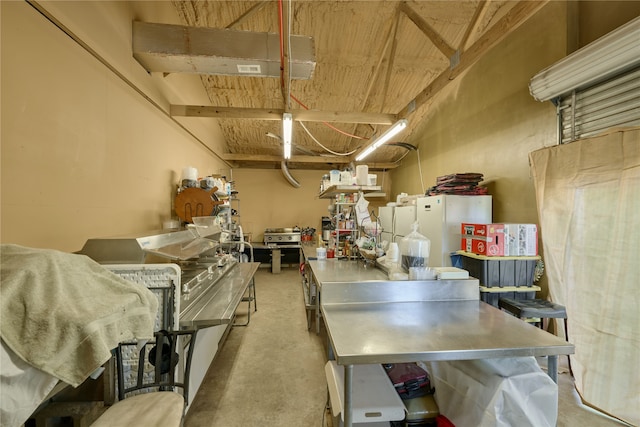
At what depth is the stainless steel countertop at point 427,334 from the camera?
43.2 inches

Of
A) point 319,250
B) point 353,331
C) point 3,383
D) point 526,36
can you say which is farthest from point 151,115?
point 526,36

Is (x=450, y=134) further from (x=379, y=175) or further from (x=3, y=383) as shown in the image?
(x=3, y=383)

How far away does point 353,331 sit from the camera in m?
1.29

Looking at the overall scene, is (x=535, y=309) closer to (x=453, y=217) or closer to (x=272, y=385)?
(x=453, y=217)

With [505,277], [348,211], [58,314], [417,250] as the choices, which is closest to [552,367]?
[417,250]

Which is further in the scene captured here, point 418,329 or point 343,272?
point 343,272

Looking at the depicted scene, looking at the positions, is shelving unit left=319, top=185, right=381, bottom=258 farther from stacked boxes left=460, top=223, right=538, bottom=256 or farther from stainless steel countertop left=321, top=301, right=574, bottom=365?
stainless steel countertop left=321, top=301, right=574, bottom=365

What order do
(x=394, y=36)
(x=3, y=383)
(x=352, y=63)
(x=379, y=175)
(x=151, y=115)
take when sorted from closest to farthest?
(x=3, y=383)
(x=151, y=115)
(x=394, y=36)
(x=352, y=63)
(x=379, y=175)

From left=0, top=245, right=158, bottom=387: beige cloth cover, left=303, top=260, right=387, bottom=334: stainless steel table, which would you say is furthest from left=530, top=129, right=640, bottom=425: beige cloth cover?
left=0, top=245, right=158, bottom=387: beige cloth cover

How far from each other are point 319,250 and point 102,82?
250 centimetres

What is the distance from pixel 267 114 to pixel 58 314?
3.18 metres

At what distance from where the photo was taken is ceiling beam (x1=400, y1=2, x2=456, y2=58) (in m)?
2.81

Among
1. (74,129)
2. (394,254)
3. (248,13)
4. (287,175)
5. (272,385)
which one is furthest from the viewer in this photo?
(287,175)

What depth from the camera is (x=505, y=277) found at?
227 centimetres
